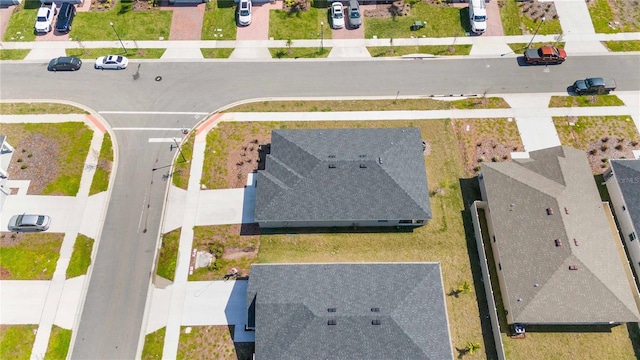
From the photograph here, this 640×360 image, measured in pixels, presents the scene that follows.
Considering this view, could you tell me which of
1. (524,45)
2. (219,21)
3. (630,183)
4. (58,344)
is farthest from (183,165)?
(630,183)

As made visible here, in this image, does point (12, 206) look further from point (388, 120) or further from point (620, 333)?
point (620, 333)

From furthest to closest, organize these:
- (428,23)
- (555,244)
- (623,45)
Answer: (428,23) → (623,45) → (555,244)

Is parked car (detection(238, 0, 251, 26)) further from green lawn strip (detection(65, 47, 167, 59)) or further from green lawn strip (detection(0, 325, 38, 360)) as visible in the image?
Answer: green lawn strip (detection(0, 325, 38, 360))

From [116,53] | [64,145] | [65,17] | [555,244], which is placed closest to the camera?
[555,244]

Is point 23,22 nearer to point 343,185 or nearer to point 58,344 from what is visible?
point 58,344

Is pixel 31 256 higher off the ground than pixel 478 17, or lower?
lower

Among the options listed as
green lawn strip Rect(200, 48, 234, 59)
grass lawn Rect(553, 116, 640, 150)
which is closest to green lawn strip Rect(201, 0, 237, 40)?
green lawn strip Rect(200, 48, 234, 59)

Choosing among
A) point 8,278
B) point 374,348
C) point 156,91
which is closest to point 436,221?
point 374,348

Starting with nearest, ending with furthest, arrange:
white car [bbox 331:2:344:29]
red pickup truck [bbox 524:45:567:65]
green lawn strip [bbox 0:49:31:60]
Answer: red pickup truck [bbox 524:45:567:65] < green lawn strip [bbox 0:49:31:60] < white car [bbox 331:2:344:29]
